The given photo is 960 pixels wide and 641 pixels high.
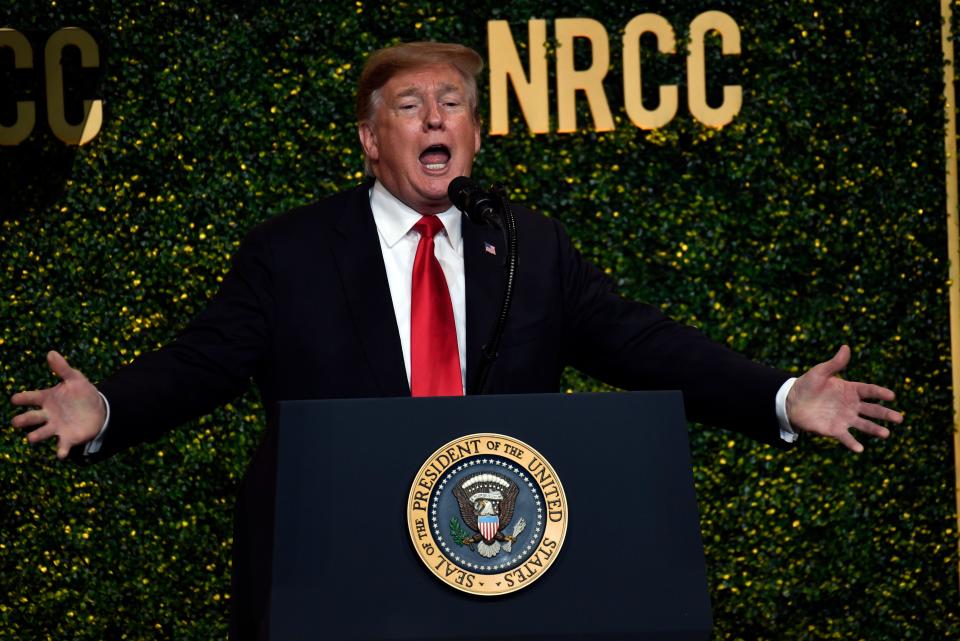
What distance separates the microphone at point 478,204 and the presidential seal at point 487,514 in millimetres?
339

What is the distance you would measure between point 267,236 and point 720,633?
2080mm

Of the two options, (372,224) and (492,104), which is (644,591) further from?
(492,104)

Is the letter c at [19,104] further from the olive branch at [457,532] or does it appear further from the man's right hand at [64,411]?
the olive branch at [457,532]

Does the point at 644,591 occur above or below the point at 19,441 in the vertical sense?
below

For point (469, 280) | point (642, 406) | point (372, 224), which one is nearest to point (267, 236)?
point (372, 224)

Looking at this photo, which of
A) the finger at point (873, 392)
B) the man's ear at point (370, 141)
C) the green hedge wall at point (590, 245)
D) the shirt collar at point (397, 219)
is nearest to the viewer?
the finger at point (873, 392)

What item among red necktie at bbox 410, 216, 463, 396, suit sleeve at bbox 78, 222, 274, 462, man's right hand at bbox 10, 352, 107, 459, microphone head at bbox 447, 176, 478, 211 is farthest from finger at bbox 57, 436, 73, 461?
microphone head at bbox 447, 176, 478, 211

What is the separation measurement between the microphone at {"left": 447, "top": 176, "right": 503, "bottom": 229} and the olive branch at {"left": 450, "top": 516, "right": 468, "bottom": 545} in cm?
40

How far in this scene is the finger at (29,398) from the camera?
1349 millimetres

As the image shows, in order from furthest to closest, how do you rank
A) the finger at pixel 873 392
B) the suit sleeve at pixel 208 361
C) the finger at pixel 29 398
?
the suit sleeve at pixel 208 361
the finger at pixel 873 392
the finger at pixel 29 398

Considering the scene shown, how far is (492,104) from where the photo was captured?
335cm

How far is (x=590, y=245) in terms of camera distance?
132 inches

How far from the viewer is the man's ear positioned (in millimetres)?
1959

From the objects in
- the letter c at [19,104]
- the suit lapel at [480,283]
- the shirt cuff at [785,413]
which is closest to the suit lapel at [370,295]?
the suit lapel at [480,283]
